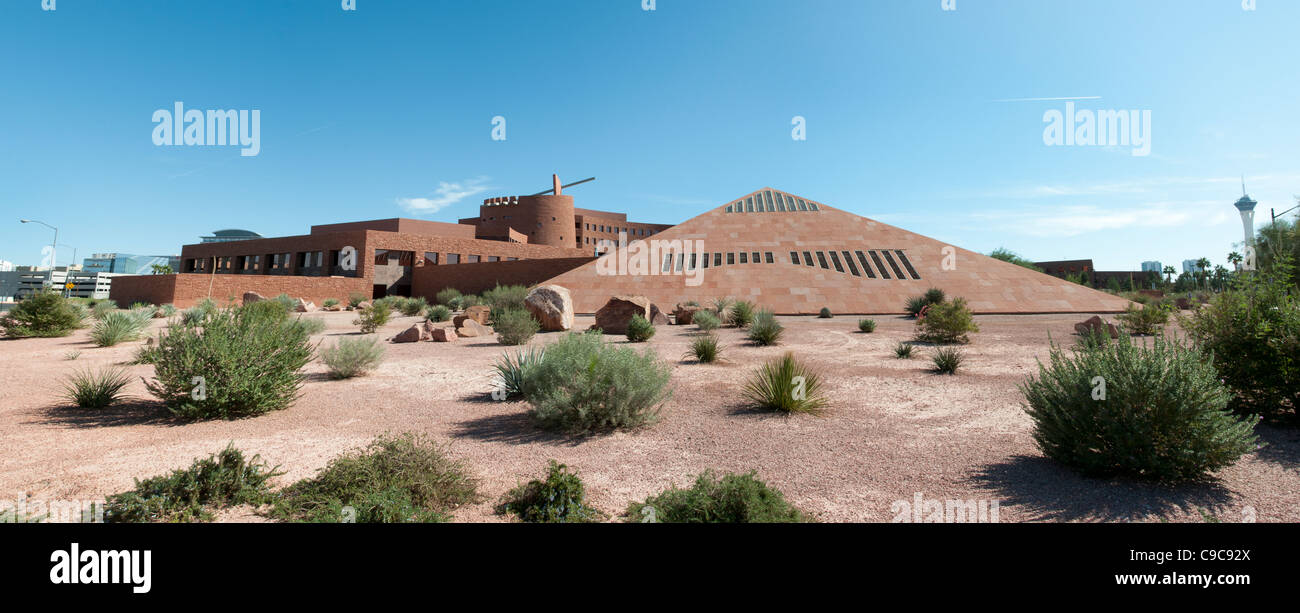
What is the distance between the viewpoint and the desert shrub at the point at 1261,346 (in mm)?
5461

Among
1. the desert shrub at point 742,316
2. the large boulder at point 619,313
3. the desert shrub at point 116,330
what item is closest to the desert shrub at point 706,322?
the desert shrub at point 742,316

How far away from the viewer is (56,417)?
629cm

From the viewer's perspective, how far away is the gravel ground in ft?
12.8

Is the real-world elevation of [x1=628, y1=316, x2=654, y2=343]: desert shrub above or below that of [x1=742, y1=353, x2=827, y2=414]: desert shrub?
above

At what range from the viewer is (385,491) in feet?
11.6

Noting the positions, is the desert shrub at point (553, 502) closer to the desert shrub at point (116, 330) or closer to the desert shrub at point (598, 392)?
the desert shrub at point (598, 392)

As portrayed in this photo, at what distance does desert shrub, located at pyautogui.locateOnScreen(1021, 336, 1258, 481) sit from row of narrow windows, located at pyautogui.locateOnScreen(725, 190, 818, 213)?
35.9 metres

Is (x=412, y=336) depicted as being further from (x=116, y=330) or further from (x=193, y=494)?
(x=193, y=494)

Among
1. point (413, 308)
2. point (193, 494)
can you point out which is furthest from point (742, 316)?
point (413, 308)

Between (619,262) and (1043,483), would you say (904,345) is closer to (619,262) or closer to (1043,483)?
(1043,483)

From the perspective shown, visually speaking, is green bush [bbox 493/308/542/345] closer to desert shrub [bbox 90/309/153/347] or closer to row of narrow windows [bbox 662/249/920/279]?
desert shrub [bbox 90/309/153/347]

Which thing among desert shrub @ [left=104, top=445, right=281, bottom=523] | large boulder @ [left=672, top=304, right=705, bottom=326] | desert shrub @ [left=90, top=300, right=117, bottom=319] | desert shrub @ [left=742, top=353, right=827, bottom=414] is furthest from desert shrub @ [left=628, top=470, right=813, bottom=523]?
desert shrub @ [left=90, top=300, right=117, bottom=319]
